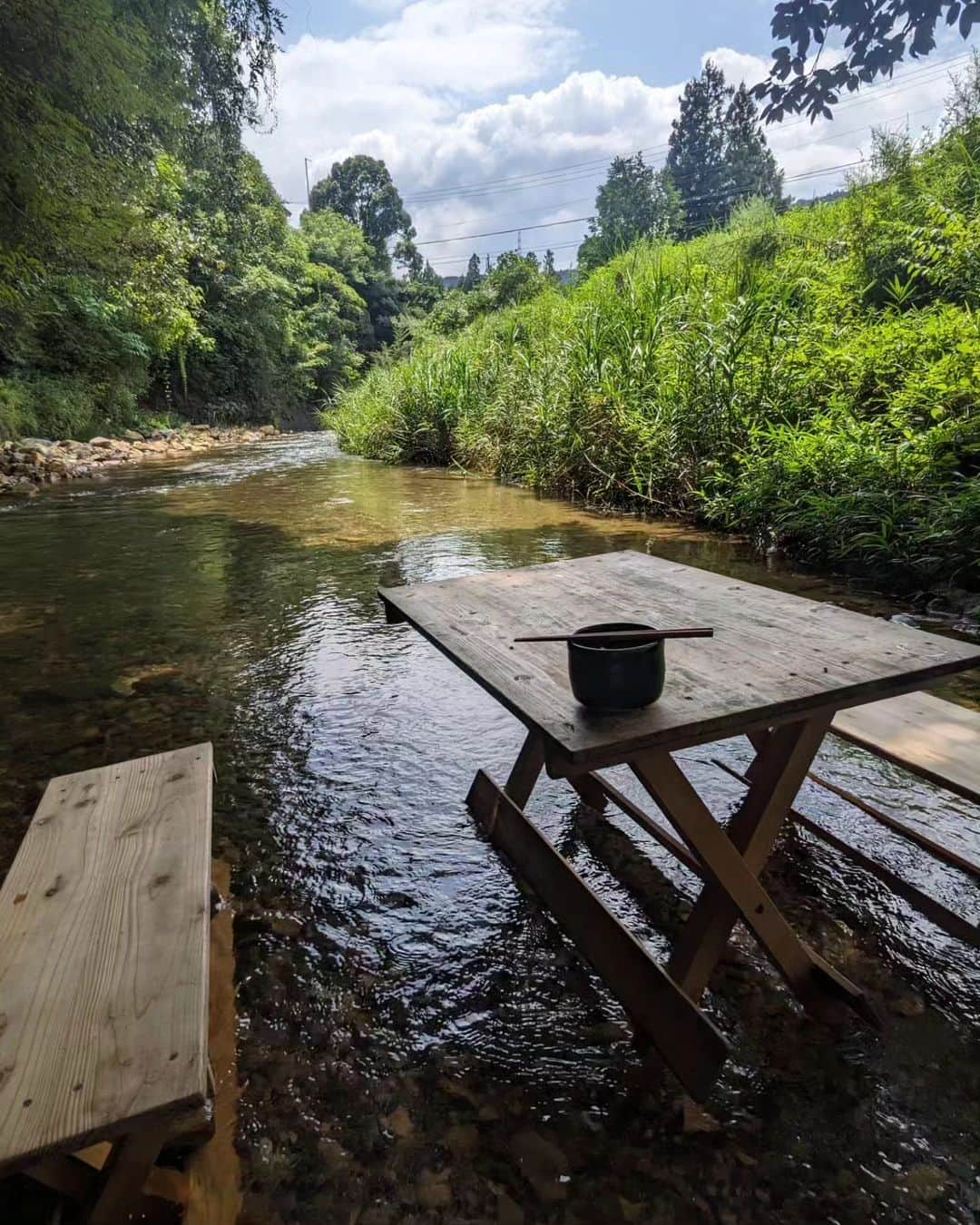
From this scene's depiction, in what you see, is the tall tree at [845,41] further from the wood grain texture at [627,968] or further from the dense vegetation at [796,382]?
the wood grain texture at [627,968]

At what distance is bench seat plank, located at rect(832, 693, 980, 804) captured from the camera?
58.2 inches

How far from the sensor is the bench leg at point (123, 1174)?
897 millimetres

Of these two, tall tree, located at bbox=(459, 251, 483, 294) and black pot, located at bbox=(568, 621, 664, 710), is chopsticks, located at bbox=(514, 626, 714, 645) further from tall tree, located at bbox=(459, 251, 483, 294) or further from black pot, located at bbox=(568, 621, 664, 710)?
tall tree, located at bbox=(459, 251, 483, 294)

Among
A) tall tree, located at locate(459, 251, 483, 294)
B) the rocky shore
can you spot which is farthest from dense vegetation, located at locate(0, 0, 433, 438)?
tall tree, located at locate(459, 251, 483, 294)

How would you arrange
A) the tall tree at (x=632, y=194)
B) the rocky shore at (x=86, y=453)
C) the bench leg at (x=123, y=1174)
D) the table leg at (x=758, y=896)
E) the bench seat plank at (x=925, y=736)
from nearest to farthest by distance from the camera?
the bench leg at (x=123, y=1174) < the table leg at (x=758, y=896) < the bench seat plank at (x=925, y=736) < the rocky shore at (x=86, y=453) < the tall tree at (x=632, y=194)

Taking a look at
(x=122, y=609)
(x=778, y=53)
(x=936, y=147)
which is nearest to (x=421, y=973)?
(x=122, y=609)

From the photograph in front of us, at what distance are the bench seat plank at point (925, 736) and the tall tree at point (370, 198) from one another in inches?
2101

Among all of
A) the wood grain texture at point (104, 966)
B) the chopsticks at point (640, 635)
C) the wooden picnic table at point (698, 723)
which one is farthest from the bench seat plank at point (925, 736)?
the wood grain texture at point (104, 966)

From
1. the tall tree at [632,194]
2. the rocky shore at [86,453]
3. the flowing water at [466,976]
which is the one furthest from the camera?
the tall tree at [632,194]

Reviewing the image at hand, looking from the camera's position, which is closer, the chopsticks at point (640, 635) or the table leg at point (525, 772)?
the chopsticks at point (640, 635)

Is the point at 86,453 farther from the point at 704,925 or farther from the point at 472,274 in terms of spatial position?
the point at 472,274

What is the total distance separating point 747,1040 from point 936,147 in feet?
29.3

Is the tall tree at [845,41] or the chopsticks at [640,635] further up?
the tall tree at [845,41]

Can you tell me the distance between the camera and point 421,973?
1.49 meters
